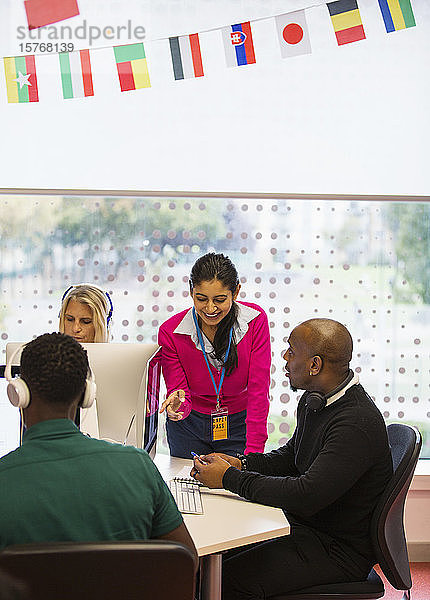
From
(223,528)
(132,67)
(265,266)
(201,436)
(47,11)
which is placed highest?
(47,11)

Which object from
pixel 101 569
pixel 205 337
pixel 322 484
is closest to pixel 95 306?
pixel 205 337

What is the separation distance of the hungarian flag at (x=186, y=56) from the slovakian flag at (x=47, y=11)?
55cm

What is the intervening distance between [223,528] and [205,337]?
101 centimetres

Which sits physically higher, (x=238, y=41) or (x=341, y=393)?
(x=238, y=41)

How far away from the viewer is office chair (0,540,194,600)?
3.96 feet

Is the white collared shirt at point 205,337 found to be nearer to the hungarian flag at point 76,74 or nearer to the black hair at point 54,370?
the black hair at point 54,370

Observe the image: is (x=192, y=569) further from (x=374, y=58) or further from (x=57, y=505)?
(x=374, y=58)

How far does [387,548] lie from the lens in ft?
6.96

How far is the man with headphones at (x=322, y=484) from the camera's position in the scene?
209 centimetres

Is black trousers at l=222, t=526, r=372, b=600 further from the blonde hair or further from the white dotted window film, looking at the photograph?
the white dotted window film

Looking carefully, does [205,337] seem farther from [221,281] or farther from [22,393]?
[22,393]

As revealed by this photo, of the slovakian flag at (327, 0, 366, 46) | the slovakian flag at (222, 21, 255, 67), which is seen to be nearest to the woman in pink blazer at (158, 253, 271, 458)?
the slovakian flag at (222, 21, 255, 67)

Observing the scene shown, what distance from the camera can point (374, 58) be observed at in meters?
3.73

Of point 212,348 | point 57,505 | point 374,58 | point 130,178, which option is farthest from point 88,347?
point 374,58
